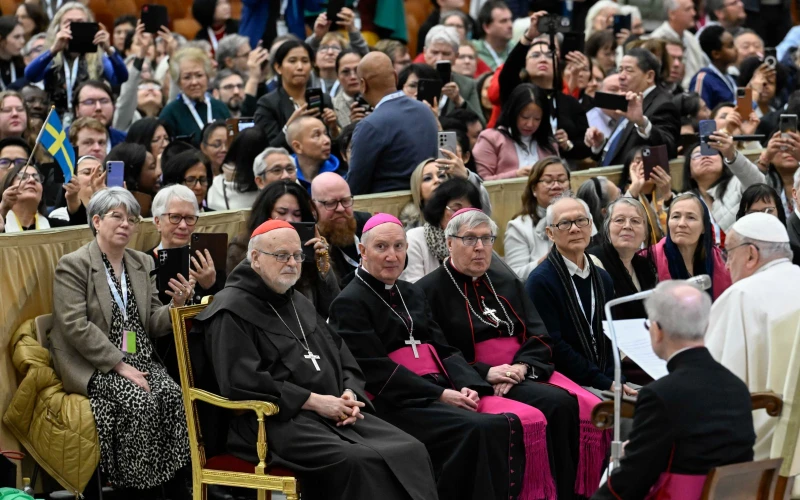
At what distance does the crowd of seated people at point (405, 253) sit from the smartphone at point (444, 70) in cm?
3

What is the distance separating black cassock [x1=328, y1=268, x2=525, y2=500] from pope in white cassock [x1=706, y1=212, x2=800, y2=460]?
1.15 meters

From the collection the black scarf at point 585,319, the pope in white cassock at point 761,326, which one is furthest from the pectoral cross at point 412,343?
the pope in white cassock at point 761,326

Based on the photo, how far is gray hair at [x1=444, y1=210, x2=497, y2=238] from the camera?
6.81 meters

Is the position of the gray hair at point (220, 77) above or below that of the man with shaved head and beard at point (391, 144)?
above

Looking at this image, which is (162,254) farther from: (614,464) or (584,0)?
(584,0)

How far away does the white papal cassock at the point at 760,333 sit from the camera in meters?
5.69

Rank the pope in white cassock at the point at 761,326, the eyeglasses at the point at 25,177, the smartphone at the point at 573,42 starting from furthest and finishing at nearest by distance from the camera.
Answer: the smartphone at the point at 573,42
the eyeglasses at the point at 25,177
the pope in white cassock at the point at 761,326

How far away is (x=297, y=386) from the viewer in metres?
6.02

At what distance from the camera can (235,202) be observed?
8180 millimetres

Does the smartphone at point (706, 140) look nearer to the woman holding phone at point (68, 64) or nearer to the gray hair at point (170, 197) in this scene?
the gray hair at point (170, 197)

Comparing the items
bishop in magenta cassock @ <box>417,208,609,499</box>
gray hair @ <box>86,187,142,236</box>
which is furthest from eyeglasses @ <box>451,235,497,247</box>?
gray hair @ <box>86,187,142,236</box>

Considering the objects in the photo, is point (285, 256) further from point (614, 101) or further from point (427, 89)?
point (614, 101)

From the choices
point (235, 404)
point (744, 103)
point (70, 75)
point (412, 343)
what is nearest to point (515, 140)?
point (744, 103)

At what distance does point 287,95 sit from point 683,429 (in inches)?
214
